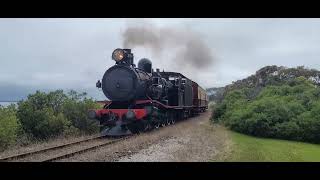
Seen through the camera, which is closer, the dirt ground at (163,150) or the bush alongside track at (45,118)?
the dirt ground at (163,150)

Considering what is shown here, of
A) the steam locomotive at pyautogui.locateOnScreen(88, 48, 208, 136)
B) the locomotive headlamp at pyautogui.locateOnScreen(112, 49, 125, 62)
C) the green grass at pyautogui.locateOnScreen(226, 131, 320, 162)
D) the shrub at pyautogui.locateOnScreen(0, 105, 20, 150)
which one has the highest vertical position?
the locomotive headlamp at pyautogui.locateOnScreen(112, 49, 125, 62)

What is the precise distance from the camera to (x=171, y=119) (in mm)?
22359

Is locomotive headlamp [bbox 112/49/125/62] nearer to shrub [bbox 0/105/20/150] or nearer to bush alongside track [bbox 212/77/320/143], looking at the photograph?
shrub [bbox 0/105/20/150]

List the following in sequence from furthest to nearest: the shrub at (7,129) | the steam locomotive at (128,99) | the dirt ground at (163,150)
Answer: the steam locomotive at (128,99)
the shrub at (7,129)
the dirt ground at (163,150)

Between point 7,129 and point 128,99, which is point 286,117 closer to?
point 128,99

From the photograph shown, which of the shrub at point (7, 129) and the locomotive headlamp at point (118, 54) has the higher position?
the locomotive headlamp at point (118, 54)

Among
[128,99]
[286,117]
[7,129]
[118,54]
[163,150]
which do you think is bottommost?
[163,150]

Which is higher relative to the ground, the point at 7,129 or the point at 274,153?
the point at 7,129

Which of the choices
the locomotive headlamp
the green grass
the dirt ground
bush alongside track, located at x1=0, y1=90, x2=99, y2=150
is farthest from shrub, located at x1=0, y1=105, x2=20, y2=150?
the green grass

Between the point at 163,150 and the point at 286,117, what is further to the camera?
the point at 286,117

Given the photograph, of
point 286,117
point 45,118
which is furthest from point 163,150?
point 286,117

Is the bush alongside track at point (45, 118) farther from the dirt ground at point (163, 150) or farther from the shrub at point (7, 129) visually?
the dirt ground at point (163, 150)

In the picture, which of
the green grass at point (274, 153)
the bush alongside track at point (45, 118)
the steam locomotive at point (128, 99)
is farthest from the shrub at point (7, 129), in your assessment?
the green grass at point (274, 153)
